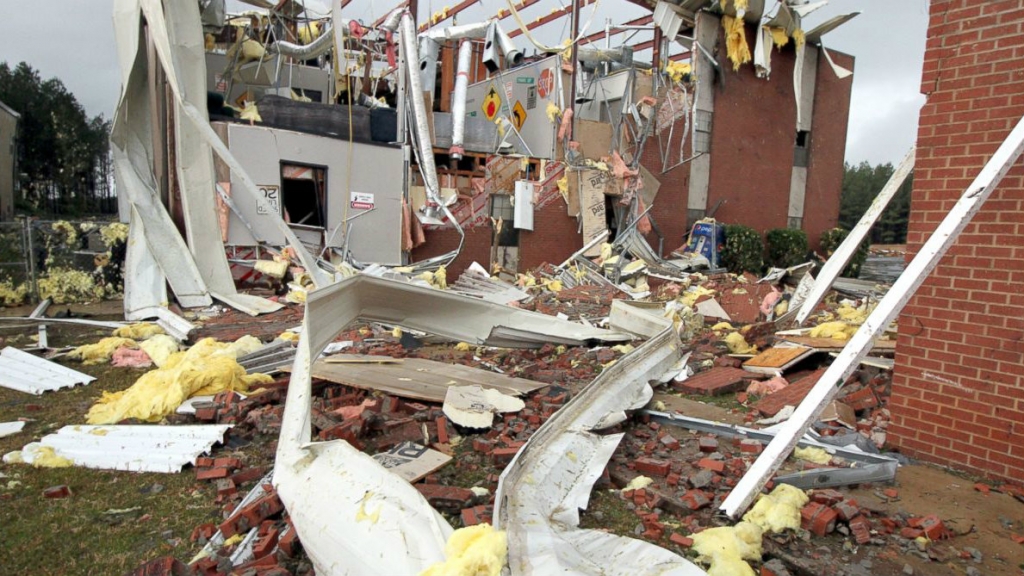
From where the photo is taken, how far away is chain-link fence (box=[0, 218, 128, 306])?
1050 centimetres

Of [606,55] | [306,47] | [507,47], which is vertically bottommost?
[306,47]

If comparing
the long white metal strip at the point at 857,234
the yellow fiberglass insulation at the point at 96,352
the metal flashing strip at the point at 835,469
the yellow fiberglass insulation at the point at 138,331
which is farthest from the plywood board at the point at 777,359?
the yellow fiberglass insulation at the point at 138,331

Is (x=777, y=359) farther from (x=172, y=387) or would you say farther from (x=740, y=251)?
(x=740, y=251)

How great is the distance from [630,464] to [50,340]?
7811mm

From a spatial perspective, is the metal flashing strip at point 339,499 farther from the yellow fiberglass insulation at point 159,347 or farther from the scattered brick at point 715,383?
the yellow fiberglass insulation at point 159,347

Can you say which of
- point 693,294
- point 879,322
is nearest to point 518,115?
point 693,294

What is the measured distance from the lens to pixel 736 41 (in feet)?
57.7

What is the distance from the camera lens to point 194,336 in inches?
313

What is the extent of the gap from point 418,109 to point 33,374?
9410 millimetres

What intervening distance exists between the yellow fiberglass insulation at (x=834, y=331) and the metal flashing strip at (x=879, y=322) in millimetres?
3579

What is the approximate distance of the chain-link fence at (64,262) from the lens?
10500 millimetres

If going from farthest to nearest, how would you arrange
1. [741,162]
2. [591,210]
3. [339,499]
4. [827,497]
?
[741,162] → [591,210] → [827,497] → [339,499]

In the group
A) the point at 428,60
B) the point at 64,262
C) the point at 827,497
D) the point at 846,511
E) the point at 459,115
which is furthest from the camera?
the point at 428,60

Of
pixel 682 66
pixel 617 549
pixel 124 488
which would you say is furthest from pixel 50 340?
pixel 682 66
